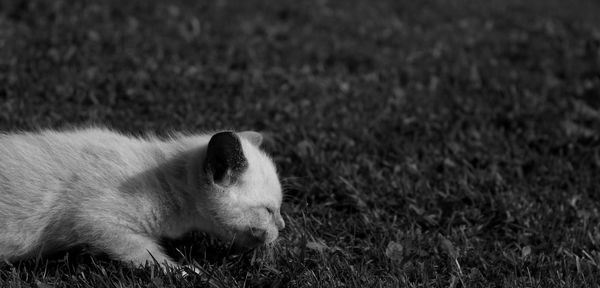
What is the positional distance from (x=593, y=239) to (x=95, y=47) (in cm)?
480

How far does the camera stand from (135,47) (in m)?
7.04

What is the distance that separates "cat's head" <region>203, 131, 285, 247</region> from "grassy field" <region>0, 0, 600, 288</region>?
171mm

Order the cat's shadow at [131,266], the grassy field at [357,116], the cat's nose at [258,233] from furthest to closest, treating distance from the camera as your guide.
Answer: the grassy field at [357,116] → the cat's nose at [258,233] → the cat's shadow at [131,266]

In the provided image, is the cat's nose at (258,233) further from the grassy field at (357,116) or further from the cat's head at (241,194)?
the grassy field at (357,116)

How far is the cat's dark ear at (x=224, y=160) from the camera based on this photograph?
12.2 ft

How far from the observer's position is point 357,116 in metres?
6.15

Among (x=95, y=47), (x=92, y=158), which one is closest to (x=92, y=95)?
(x=95, y=47)

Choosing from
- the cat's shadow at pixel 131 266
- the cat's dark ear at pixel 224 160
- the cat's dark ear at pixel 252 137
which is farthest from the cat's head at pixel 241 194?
the cat's dark ear at pixel 252 137

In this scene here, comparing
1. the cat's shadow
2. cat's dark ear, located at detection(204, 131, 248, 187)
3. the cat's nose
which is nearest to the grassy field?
the cat's shadow

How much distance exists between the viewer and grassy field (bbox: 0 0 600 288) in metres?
4.14

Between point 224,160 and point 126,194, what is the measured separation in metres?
0.57

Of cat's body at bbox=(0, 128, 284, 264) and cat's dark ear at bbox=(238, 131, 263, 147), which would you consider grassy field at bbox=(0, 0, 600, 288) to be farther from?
cat's dark ear at bbox=(238, 131, 263, 147)

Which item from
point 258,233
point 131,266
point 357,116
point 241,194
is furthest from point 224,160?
point 357,116

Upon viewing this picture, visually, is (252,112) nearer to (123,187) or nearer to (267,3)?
(123,187)
